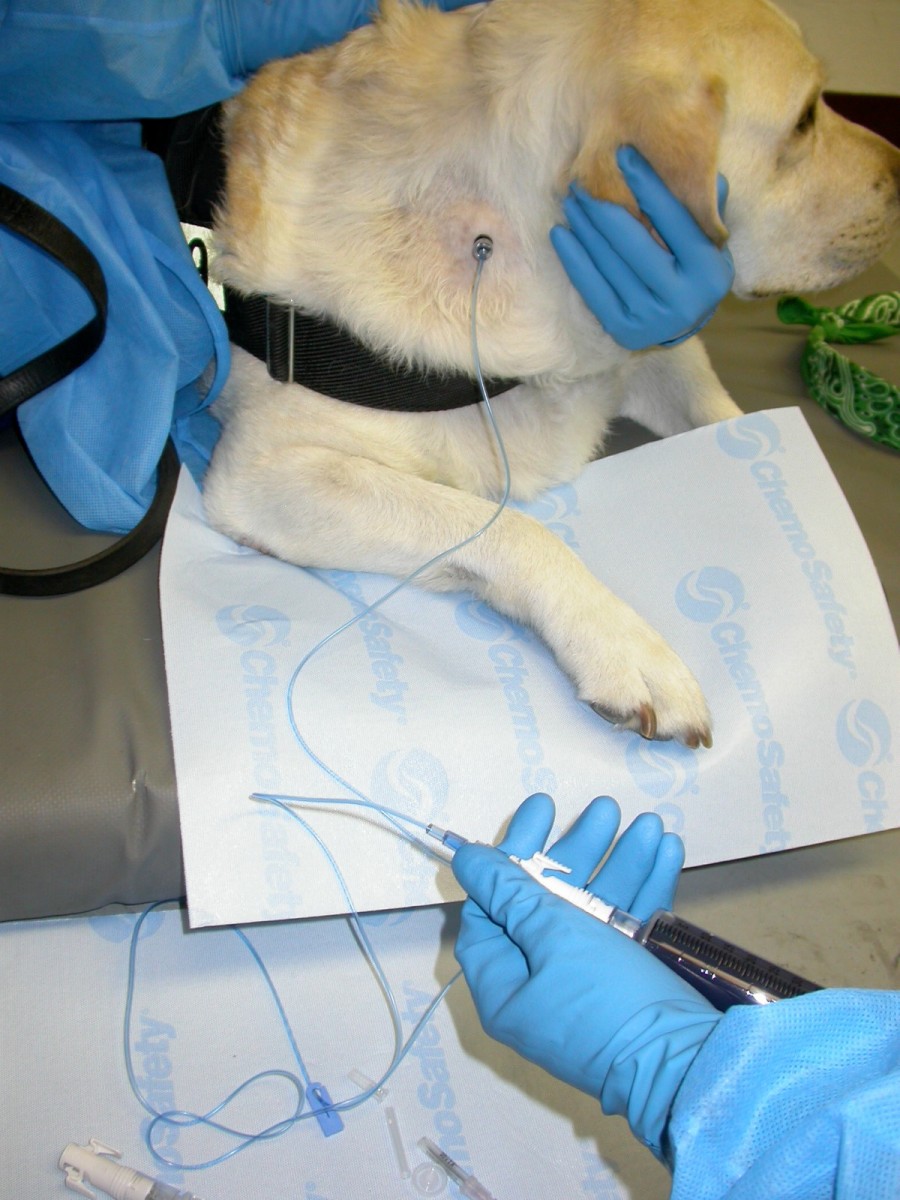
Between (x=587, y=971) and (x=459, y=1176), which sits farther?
(x=459, y=1176)

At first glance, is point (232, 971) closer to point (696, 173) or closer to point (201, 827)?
point (201, 827)

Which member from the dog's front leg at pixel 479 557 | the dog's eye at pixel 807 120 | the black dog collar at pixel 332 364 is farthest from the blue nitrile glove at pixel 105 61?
the dog's eye at pixel 807 120

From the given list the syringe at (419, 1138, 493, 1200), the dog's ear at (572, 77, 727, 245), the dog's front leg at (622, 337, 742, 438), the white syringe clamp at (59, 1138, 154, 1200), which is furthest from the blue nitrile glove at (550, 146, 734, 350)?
the white syringe clamp at (59, 1138, 154, 1200)

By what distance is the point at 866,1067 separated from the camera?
80 cm

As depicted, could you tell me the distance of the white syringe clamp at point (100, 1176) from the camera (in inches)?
45.3

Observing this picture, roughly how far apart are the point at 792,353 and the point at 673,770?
1.53 metres

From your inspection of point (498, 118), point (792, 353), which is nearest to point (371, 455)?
point (498, 118)

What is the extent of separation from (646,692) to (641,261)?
686 millimetres

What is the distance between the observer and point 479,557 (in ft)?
4.89

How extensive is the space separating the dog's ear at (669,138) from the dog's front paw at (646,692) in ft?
2.14

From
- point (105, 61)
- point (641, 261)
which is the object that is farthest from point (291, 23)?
point (641, 261)

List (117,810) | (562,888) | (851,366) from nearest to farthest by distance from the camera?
1. (562,888)
2. (117,810)
3. (851,366)

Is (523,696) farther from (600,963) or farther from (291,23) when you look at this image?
(291,23)

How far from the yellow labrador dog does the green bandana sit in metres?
0.62
